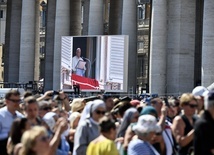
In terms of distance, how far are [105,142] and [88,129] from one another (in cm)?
292

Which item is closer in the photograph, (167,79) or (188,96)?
(188,96)

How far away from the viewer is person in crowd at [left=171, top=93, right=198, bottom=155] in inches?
854

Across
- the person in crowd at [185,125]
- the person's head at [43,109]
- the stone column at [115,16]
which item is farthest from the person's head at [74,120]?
the stone column at [115,16]

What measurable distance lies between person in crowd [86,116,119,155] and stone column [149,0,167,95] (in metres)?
56.1

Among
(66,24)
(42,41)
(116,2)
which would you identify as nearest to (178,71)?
(66,24)

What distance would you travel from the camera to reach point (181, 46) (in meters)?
76.6

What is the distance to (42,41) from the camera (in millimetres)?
141875

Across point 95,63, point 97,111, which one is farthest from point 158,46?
point 97,111

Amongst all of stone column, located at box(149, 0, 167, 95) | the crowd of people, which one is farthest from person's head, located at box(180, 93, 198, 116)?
stone column, located at box(149, 0, 167, 95)

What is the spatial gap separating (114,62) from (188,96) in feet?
172

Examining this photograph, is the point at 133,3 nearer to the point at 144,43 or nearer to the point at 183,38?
the point at 183,38

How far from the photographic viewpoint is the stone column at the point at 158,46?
250 feet

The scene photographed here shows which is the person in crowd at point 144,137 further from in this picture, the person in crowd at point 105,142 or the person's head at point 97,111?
the person's head at point 97,111

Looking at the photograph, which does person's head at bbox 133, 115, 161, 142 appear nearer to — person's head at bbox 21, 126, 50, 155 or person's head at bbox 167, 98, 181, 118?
person's head at bbox 21, 126, 50, 155
